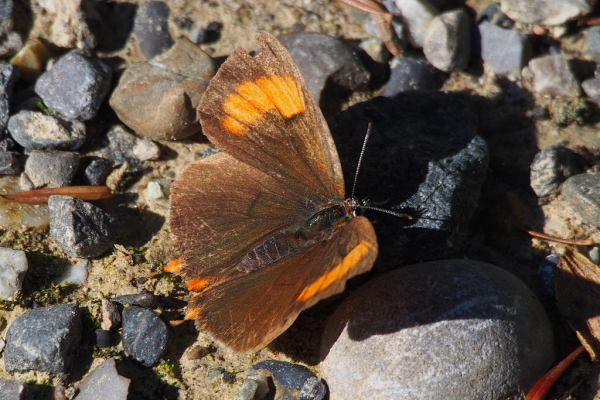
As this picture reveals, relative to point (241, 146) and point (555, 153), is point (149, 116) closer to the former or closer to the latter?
point (241, 146)

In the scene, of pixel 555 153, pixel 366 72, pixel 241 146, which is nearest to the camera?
pixel 241 146

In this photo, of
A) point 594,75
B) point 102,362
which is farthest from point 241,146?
point 594,75

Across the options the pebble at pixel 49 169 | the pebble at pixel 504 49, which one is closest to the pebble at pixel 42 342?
the pebble at pixel 49 169

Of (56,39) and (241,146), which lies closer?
(241,146)

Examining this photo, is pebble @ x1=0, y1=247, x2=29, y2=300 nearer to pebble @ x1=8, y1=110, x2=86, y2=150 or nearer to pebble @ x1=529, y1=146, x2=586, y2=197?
pebble @ x1=8, y1=110, x2=86, y2=150

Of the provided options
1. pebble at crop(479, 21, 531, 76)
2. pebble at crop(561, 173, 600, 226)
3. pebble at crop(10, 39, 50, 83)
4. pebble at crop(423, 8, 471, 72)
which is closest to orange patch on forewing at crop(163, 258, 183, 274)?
pebble at crop(10, 39, 50, 83)

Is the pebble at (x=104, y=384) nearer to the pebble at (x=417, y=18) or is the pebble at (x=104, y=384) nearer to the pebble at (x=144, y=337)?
the pebble at (x=144, y=337)
